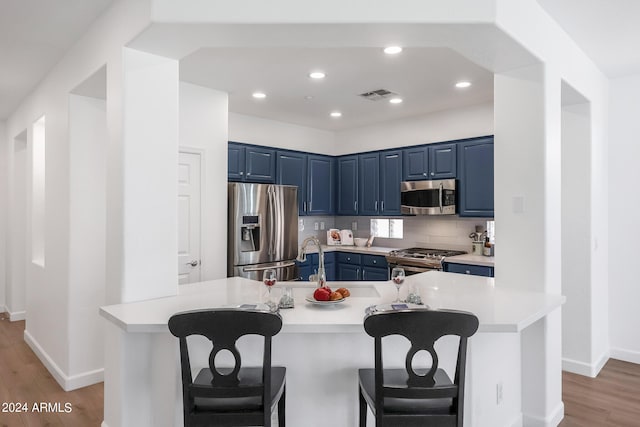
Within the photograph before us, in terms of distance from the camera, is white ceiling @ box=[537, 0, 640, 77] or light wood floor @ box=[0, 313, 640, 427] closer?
white ceiling @ box=[537, 0, 640, 77]

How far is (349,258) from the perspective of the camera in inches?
224

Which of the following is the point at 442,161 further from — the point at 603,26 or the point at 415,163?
the point at 603,26

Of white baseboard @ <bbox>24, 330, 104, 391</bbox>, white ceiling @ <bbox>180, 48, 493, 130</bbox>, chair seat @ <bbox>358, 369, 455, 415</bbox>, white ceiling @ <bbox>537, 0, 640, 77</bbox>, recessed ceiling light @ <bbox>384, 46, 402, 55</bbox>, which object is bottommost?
white baseboard @ <bbox>24, 330, 104, 391</bbox>

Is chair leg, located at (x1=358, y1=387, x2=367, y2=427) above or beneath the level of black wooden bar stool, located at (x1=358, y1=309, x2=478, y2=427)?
beneath

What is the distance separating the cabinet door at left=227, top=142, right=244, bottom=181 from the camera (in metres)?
4.71

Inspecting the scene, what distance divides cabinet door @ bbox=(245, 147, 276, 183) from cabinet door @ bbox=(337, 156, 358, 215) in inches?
49.8

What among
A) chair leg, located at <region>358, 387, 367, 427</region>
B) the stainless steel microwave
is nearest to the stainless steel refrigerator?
the stainless steel microwave

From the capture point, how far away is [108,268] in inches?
98.3

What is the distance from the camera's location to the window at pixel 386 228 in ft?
19.4

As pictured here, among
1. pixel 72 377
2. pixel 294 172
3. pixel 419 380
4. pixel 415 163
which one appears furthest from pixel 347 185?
pixel 419 380

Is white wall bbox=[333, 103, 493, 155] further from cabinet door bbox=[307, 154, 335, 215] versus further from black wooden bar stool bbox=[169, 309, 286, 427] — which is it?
black wooden bar stool bbox=[169, 309, 286, 427]

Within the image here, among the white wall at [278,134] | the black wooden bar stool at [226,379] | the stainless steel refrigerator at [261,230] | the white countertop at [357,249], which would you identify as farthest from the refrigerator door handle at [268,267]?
the black wooden bar stool at [226,379]

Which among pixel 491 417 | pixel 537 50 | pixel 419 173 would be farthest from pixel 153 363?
pixel 419 173

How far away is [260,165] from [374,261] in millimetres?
1886
